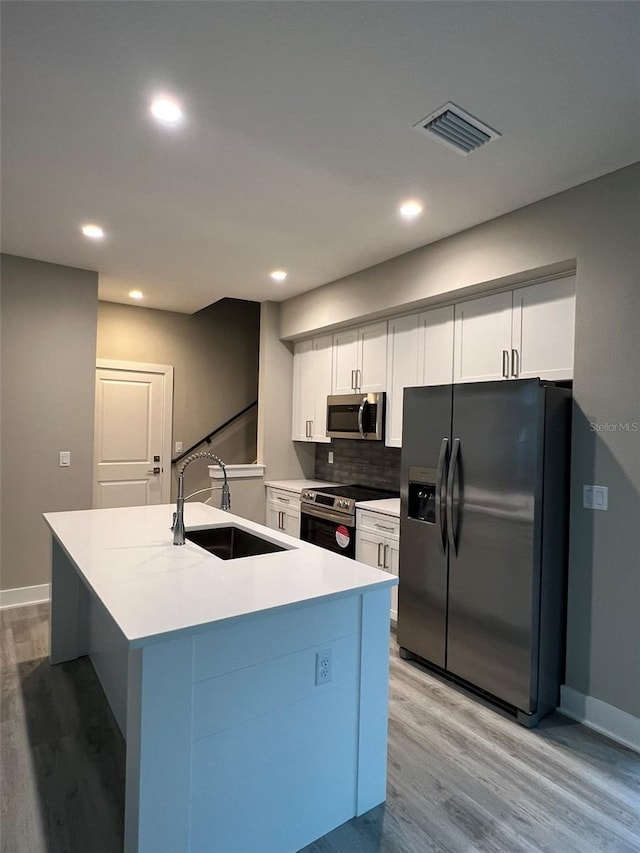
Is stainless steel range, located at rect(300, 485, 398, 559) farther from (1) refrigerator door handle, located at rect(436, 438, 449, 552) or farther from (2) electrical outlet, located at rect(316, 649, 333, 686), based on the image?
(2) electrical outlet, located at rect(316, 649, 333, 686)

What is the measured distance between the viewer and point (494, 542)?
8.59 ft

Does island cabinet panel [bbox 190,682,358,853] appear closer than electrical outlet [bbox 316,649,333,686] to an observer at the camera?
Yes

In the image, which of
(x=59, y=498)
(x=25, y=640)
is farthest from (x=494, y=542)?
(x=59, y=498)

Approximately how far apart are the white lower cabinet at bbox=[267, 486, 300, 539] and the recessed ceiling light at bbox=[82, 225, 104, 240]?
255 cm

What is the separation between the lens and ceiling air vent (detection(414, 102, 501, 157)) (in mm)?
2014

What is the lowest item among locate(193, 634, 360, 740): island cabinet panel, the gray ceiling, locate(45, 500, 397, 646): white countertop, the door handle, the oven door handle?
locate(193, 634, 360, 740): island cabinet panel

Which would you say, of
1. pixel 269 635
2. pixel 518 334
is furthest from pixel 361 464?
pixel 269 635

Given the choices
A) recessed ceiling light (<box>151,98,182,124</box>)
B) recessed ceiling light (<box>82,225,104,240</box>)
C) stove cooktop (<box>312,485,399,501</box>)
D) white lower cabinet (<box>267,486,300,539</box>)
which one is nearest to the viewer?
recessed ceiling light (<box>151,98,182,124</box>)

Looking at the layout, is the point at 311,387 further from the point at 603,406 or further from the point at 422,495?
the point at 603,406

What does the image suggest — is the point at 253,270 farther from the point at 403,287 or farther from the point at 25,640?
the point at 25,640

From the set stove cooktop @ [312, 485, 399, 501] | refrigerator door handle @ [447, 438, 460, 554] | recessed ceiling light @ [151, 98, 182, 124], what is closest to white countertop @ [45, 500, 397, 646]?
refrigerator door handle @ [447, 438, 460, 554]

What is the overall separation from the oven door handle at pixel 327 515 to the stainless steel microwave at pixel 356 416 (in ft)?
2.10

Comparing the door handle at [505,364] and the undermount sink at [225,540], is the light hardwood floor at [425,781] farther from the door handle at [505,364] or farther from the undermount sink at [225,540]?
the door handle at [505,364]

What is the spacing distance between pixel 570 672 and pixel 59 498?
3.79 metres
